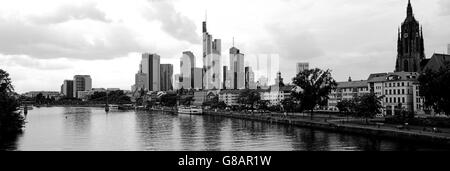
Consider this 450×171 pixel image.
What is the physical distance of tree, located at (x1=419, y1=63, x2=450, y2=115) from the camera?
55.0 m

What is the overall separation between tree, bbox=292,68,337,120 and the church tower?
4958cm

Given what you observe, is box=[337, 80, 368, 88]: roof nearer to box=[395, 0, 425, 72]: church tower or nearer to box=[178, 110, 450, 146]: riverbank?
box=[395, 0, 425, 72]: church tower

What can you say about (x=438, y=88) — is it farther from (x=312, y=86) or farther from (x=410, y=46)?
(x=410, y=46)

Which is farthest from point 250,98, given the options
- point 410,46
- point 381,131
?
point 381,131

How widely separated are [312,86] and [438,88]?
4338cm

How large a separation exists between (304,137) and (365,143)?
1180 cm

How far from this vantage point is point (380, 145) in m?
50.3

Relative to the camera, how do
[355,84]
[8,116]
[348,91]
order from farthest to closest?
[348,91], [355,84], [8,116]

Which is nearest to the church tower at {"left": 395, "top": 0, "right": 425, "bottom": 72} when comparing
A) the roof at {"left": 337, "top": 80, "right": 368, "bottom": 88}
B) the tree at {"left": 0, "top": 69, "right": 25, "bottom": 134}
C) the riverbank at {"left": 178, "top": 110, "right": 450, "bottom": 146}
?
the roof at {"left": 337, "top": 80, "right": 368, "bottom": 88}

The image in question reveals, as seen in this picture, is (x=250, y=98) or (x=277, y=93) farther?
(x=277, y=93)

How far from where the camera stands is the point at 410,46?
137000mm

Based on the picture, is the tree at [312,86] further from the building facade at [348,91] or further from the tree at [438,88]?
the tree at [438,88]
